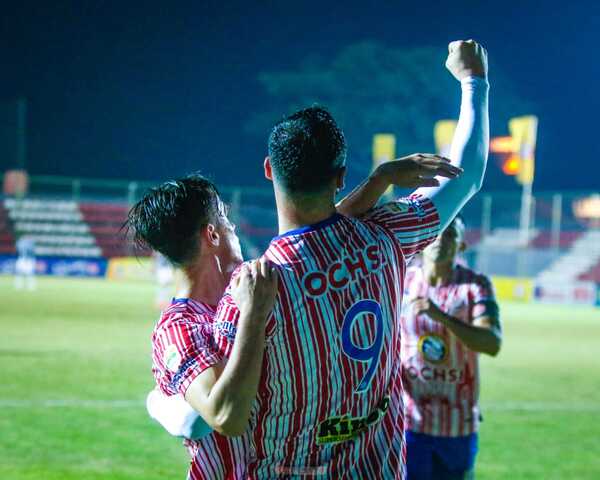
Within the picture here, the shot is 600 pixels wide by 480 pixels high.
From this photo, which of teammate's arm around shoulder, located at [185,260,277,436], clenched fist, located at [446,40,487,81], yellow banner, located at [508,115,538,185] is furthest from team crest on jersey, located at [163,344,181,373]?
yellow banner, located at [508,115,538,185]

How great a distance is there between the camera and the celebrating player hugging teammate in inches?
83.2

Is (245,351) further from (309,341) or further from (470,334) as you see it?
(470,334)

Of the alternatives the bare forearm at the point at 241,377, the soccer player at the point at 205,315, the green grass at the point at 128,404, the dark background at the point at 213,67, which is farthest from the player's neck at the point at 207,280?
the dark background at the point at 213,67

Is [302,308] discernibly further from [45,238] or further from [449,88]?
[449,88]

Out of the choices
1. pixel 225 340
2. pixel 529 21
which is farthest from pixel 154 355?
pixel 529 21

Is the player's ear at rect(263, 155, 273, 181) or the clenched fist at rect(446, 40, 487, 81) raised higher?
the clenched fist at rect(446, 40, 487, 81)

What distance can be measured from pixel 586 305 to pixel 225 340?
3296 cm

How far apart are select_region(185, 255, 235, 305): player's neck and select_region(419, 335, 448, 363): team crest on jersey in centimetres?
246

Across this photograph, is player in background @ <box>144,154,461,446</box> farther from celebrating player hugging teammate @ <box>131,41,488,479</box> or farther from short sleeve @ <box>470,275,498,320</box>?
short sleeve @ <box>470,275,498,320</box>

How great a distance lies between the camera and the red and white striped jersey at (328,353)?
213 centimetres

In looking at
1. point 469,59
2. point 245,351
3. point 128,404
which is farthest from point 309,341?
point 128,404

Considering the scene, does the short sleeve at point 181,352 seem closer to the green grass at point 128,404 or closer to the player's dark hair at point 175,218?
the player's dark hair at point 175,218

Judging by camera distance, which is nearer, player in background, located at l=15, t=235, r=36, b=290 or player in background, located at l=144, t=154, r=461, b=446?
player in background, located at l=144, t=154, r=461, b=446

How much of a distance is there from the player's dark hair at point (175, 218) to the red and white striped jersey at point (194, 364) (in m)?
0.18
